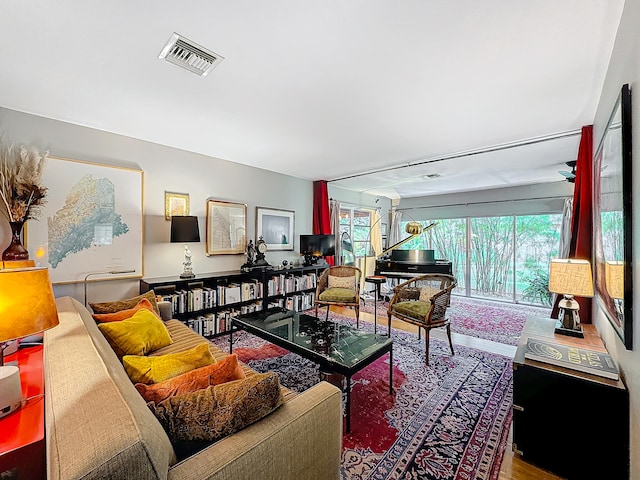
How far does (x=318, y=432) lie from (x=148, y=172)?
3356mm

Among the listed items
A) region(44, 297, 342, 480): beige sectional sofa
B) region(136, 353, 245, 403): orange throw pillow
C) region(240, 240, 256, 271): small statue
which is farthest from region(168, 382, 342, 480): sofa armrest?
region(240, 240, 256, 271): small statue

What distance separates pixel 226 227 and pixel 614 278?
3.88 m

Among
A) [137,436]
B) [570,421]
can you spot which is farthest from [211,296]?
[570,421]

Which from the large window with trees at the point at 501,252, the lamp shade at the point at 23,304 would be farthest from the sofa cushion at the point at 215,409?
the large window with trees at the point at 501,252

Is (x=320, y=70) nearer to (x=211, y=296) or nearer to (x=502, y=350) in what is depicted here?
(x=211, y=296)

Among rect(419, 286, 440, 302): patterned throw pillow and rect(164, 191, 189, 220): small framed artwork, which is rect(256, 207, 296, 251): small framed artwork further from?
rect(419, 286, 440, 302): patterned throw pillow

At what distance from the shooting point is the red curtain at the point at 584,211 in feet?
8.43

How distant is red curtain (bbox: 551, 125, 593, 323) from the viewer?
8.43 feet

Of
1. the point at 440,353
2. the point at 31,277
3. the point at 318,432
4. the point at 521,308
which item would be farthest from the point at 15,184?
the point at 521,308

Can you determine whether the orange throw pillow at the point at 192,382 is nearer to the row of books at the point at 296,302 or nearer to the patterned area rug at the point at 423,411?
the patterned area rug at the point at 423,411

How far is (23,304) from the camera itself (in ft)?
3.42

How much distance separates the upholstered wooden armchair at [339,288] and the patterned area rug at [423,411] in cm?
89

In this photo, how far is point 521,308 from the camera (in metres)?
5.32

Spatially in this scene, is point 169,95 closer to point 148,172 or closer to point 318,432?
point 148,172
